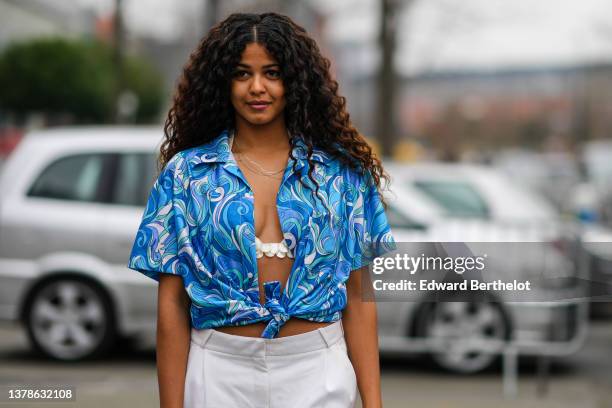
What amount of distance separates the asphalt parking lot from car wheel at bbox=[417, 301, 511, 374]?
26 cm

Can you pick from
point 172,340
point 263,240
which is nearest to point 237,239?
point 263,240

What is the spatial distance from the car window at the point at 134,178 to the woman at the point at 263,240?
550 cm

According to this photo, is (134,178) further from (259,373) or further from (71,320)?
(259,373)

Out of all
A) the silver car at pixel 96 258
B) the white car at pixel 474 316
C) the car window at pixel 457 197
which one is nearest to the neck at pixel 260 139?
the white car at pixel 474 316

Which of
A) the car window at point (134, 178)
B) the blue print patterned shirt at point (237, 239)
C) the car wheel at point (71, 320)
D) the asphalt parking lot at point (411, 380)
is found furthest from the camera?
the car window at point (134, 178)

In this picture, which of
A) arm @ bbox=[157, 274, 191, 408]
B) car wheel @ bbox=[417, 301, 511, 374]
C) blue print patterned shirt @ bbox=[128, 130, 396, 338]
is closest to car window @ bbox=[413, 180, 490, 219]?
car wheel @ bbox=[417, 301, 511, 374]

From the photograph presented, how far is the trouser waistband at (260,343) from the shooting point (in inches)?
94.3

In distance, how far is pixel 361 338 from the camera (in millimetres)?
2555

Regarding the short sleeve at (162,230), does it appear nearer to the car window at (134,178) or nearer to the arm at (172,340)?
the arm at (172,340)

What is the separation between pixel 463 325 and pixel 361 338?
5194 millimetres

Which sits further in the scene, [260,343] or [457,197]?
[457,197]

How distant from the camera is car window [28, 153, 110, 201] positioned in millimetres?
8109

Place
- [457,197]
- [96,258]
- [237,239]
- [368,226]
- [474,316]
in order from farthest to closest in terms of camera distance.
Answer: [457,197]
[96,258]
[474,316]
[368,226]
[237,239]

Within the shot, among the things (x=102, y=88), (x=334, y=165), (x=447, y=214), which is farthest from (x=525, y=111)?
(x=334, y=165)
